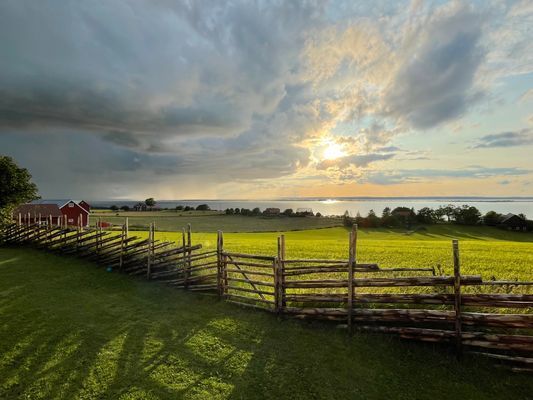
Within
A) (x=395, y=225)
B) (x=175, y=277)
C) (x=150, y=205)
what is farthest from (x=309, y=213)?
(x=175, y=277)

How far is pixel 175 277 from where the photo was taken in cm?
1134

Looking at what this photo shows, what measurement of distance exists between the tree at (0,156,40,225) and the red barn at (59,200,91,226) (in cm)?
2658

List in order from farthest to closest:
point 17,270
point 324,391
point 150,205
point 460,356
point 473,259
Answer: point 150,205, point 473,259, point 17,270, point 460,356, point 324,391

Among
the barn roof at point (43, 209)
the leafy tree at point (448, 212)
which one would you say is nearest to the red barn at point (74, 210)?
the barn roof at point (43, 209)

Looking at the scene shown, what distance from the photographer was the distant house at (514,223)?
5197 centimetres

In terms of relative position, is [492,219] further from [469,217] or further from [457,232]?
[457,232]

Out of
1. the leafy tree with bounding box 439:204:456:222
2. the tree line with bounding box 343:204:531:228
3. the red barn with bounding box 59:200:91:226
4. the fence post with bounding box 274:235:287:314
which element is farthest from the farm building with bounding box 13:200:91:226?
the leafy tree with bounding box 439:204:456:222

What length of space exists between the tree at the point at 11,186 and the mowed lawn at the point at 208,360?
15688 millimetres

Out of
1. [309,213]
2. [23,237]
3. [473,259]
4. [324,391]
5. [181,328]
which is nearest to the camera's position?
[324,391]

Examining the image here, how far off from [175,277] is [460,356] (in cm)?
892

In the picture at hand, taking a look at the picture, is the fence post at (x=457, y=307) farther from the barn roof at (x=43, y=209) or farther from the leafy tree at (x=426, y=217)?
the leafy tree at (x=426, y=217)

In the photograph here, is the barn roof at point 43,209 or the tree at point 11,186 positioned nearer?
the tree at point 11,186

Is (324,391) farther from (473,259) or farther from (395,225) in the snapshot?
(395,225)

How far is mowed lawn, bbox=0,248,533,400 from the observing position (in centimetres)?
525
